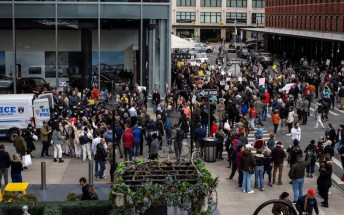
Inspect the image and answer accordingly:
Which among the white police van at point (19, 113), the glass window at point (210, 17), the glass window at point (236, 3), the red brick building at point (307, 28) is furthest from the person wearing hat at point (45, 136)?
the glass window at point (236, 3)

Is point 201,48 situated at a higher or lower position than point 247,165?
higher

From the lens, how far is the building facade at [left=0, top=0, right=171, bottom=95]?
34.6 meters

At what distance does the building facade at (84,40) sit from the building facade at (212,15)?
256ft

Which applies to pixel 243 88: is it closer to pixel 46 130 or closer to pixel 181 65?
pixel 46 130

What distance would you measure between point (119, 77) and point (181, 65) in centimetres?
1588

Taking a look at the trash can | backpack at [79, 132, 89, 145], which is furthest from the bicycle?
backpack at [79, 132, 89, 145]

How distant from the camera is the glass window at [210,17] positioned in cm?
11506

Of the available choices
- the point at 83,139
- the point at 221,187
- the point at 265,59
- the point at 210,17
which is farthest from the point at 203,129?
the point at 210,17

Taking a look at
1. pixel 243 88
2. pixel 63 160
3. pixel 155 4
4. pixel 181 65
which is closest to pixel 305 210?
pixel 63 160

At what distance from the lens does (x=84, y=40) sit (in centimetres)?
3575

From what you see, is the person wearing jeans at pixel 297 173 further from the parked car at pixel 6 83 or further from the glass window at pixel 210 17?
the glass window at pixel 210 17

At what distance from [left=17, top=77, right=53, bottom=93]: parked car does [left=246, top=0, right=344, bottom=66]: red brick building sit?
26.8 meters

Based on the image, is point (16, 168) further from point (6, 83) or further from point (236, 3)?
point (236, 3)

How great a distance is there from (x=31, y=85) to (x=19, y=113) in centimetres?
1048
